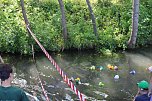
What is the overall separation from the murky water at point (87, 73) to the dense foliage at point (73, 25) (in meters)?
0.55

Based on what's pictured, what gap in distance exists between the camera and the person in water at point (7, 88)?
4.61 m

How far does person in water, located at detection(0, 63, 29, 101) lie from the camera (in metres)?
4.61

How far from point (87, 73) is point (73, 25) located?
4.12m

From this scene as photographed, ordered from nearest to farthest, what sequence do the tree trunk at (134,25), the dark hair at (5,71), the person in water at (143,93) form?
1. the dark hair at (5,71)
2. the person in water at (143,93)
3. the tree trunk at (134,25)

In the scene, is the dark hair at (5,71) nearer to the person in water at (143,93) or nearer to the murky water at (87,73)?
the person in water at (143,93)

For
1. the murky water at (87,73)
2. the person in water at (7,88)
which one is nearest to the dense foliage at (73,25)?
the murky water at (87,73)

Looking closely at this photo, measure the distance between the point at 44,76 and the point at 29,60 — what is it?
204 centimetres

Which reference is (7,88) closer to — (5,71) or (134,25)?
(5,71)

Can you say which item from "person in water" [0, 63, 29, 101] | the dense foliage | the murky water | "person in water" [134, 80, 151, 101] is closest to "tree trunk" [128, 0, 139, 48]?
the dense foliage

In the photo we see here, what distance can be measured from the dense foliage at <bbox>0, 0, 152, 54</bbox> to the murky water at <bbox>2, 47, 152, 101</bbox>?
1.81ft

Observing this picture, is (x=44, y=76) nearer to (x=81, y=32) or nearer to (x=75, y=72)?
(x=75, y=72)

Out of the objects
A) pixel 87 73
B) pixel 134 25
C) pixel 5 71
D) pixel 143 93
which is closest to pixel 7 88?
pixel 5 71

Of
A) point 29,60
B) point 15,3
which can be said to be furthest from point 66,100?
point 15,3

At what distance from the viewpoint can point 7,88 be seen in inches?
183
